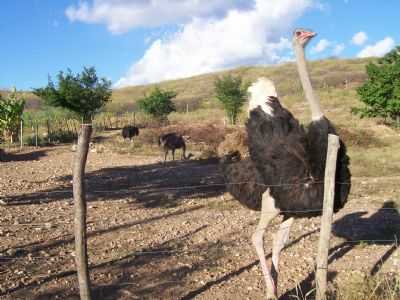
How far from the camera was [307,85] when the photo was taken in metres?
4.61

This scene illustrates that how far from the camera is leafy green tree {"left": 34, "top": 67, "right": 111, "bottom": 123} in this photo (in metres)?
23.5

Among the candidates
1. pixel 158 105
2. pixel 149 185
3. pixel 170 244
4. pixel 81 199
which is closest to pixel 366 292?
pixel 81 199

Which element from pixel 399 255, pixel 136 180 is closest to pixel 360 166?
pixel 136 180

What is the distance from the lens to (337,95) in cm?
3794

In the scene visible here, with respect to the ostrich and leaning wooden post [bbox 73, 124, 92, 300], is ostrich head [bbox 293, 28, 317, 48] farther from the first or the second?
leaning wooden post [bbox 73, 124, 92, 300]

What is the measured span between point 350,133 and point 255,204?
45.8 feet

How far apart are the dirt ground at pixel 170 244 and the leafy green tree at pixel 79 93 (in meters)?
13.5

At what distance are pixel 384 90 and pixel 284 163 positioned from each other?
55.8ft

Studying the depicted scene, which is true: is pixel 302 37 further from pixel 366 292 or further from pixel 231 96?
pixel 231 96

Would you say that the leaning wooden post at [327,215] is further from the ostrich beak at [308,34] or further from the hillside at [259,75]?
the hillside at [259,75]

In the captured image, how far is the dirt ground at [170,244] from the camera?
15.6 ft

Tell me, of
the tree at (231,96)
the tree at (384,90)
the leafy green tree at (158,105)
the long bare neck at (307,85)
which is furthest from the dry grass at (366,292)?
the leafy green tree at (158,105)

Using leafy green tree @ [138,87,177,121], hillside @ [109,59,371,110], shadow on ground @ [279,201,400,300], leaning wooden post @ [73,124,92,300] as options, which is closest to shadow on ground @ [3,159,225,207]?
shadow on ground @ [279,201,400,300]

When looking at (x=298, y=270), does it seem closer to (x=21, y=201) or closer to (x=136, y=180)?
(x=21, y=201)
